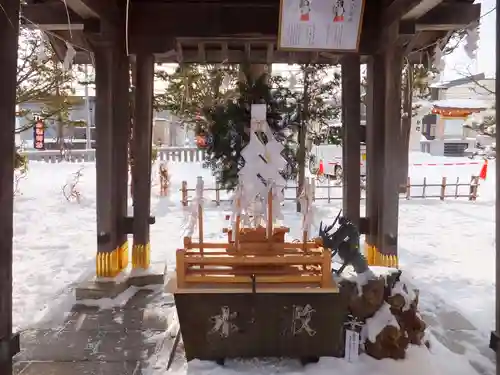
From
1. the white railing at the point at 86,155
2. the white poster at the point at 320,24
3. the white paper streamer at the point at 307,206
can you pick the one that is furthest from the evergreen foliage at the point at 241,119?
the white railing at the point at 86,155

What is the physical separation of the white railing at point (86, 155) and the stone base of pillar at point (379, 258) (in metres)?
13.8

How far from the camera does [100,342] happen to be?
15.0 ft

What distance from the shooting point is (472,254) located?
8.40 meters

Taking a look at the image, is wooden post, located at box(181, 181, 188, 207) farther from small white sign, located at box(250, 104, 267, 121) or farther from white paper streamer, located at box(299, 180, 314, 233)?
small white sign, located at box(250, 104, 267, 121)

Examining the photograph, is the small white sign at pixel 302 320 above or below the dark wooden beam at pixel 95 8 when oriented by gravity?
below

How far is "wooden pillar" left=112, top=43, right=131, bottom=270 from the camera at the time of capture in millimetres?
6023

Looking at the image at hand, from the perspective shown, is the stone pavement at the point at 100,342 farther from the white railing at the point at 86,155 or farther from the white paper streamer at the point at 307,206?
the white railing at the point at 86,155

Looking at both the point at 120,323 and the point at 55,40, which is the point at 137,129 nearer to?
the point at 55,40

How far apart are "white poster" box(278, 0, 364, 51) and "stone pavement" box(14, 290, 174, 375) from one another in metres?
3.27

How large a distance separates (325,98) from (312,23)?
716cm

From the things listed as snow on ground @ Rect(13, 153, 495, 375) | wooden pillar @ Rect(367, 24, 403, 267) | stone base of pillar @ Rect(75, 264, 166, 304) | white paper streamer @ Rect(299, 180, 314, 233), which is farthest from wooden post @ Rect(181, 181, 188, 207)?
white paper streamer @ Rect(299, 180, 314, 233)

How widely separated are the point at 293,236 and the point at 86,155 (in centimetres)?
1338

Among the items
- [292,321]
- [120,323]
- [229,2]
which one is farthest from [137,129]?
[292,321]

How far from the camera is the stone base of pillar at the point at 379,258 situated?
5.87 m
